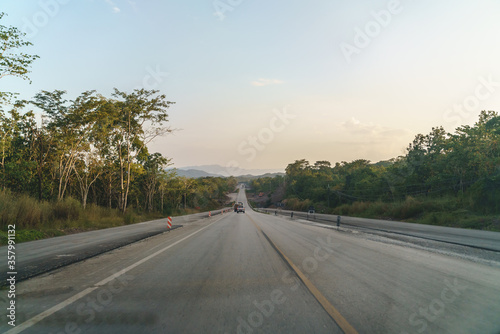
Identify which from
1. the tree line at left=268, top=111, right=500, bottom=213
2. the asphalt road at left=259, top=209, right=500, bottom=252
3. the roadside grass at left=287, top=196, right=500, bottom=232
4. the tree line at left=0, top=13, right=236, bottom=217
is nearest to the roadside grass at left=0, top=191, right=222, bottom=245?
the tree line at left=0, top=13, right=236, bottom=217

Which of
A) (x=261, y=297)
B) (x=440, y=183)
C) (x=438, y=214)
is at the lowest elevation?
(x=261, y=297)

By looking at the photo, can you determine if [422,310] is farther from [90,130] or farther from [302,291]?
[90,130]

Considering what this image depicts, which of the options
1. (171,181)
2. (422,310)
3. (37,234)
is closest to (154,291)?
(422,310)

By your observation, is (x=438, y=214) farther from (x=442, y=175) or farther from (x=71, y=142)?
(x=71, y=142)

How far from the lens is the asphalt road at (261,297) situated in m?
4.04

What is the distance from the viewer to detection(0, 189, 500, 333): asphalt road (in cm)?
404

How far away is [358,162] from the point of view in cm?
10281

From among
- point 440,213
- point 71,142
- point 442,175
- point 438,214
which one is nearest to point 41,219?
point 71,142

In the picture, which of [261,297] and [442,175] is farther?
[442,175]

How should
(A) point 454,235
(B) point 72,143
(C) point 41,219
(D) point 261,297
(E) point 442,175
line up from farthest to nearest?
(E) point 442,175 < (B) point 72,143 < (C) point 41,219 < (A) point 454,235 < (D) point 261,297

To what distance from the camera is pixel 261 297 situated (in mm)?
5281

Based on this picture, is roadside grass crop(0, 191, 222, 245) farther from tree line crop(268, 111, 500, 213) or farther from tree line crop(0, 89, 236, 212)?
tree line crop(268, 111, 500, 213)

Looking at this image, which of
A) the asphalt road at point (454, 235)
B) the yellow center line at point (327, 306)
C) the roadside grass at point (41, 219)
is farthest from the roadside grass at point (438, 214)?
the roadside grass at point (41, 219)

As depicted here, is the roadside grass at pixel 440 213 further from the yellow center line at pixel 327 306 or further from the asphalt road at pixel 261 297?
the yellow center line at pixel 327 306
